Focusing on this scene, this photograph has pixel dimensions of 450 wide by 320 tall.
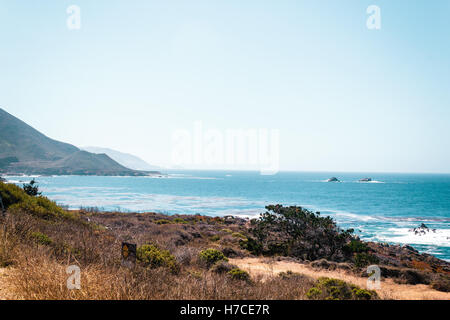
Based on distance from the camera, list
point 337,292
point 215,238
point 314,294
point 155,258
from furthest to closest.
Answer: point 215,238
point 155,258
point 337,292
point 314,294

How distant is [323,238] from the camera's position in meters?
19.0

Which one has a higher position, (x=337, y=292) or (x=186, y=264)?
(x=337, y=292)

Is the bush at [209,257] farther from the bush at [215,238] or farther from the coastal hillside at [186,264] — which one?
the bush at [215,238]

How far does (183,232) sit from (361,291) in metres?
15.6

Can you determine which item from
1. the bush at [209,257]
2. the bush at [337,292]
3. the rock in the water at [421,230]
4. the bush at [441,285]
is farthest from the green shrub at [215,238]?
the rock in the water at [421,230]

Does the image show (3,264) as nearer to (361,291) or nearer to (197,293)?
(197,293)

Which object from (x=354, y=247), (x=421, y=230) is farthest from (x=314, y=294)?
(x=421, y=230)

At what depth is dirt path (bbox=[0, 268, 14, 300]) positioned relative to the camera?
434cm

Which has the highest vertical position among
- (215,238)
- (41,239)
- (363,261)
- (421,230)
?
(41,239)

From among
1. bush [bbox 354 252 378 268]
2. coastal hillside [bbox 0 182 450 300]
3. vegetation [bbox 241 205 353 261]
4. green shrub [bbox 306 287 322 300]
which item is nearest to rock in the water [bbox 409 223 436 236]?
coastal hillside [bbox 0 182 450 300]

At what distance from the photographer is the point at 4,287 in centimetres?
464

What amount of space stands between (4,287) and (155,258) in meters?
4.15

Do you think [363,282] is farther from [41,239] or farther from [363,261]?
[41,239]

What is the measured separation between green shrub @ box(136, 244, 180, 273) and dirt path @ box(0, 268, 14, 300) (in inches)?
127
